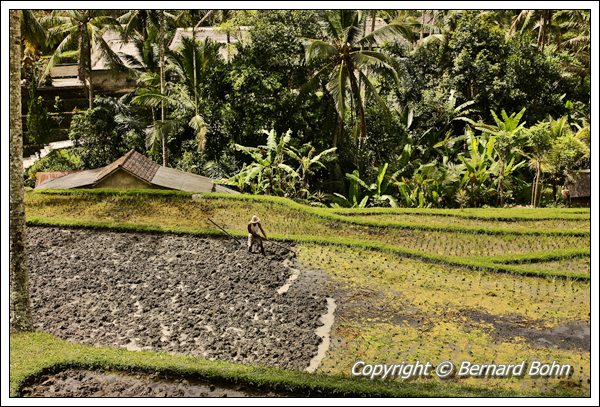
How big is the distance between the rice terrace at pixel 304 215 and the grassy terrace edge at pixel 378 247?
4 cm

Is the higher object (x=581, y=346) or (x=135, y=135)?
(x=135, y=135)

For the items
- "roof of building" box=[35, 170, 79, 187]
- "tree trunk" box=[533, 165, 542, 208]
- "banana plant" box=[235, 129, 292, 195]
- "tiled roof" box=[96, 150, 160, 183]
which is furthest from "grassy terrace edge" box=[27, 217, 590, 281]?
"tree trunk" box=[533, 165, 542, 208]

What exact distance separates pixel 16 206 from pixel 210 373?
2970mm

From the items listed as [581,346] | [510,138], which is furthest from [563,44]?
[581,346]

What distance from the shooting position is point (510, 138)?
14.5m

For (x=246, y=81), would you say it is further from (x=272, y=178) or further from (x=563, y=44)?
(x=563, y=44)

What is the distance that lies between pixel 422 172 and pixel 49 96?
1124 cm

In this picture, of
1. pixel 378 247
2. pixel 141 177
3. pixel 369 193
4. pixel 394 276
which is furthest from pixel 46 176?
pixel 394 276

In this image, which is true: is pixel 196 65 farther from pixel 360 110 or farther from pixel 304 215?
pixel 304 215

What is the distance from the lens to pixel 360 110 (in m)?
14.8

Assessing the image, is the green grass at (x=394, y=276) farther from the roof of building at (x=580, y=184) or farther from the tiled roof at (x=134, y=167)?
the roof of building at (x=580, y=184)

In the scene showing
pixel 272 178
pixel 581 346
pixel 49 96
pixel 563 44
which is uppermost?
pixel 563 44

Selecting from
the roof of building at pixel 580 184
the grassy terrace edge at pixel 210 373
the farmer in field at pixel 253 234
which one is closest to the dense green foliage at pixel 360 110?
the roof of building at pixel 580 184

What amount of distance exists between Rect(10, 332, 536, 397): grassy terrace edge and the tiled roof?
528cm
